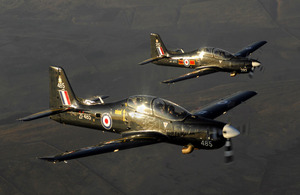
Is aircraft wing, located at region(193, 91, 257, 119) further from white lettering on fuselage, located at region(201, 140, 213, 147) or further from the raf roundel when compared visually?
the raf roundel

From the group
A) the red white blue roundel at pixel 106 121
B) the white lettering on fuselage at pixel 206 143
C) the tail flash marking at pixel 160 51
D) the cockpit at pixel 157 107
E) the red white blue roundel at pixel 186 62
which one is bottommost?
the white lettering on fuselage at pixel 206 143

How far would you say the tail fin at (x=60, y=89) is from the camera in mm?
31312

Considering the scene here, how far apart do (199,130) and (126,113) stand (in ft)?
18.2

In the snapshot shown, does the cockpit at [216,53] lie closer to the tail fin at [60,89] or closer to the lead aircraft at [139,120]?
the lead aircraft at [139,120]

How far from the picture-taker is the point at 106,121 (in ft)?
→ 98.1

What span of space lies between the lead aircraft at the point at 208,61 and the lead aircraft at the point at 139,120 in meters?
9.50

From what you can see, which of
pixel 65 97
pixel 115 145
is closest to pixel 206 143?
pixel 115 145

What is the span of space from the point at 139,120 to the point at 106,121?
2879 mm

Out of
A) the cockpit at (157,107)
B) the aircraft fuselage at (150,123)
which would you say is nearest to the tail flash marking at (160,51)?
the aircraft fuselage at (150,123)

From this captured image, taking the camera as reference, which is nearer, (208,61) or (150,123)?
(150,123)

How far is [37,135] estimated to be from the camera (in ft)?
575

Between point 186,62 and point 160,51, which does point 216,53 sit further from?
point 160,51

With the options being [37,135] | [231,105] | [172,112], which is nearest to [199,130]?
[172,112]

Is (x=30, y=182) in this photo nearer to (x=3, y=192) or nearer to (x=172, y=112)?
(x=3, y=192)
